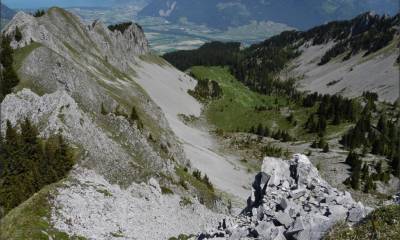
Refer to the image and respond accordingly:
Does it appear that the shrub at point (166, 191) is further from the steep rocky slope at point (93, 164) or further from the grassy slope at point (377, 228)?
the grassy slope at point (377, 228)

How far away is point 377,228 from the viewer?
19.8 meters

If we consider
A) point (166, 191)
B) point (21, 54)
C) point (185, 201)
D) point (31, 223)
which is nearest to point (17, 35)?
point (21, 54)

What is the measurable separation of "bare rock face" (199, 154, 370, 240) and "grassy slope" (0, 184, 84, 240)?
40.9ft

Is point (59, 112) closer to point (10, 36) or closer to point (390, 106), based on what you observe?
point (10, 36)

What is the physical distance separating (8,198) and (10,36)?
46.3 meters

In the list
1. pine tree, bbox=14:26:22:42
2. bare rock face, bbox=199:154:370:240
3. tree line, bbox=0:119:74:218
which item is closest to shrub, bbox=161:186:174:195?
tree line, bbox=0:119:74:218

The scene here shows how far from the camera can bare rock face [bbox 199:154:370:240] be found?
23.6 meters

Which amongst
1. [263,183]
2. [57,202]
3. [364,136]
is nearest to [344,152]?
[364,136]

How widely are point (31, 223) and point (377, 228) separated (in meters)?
24.7

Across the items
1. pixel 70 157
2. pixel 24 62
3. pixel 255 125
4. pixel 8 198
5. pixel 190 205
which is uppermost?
pixel 24 62

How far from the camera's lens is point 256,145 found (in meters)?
120

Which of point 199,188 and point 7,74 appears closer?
point 7,74

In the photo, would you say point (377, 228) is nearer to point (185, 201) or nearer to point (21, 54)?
point (185, 201)

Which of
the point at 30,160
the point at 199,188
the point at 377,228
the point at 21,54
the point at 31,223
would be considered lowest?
the point at 199,188
